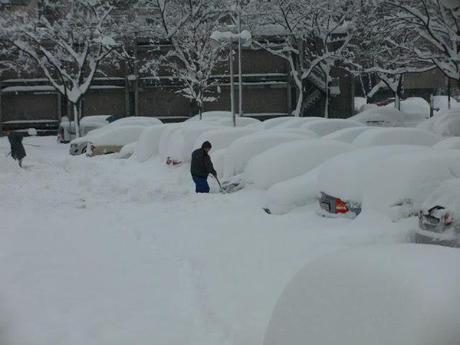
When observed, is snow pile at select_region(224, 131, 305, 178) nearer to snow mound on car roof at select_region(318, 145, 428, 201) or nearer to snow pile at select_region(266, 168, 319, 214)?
snow pile at select_region(266, 168, 319, 214)

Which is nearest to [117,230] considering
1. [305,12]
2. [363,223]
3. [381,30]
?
[363,223]

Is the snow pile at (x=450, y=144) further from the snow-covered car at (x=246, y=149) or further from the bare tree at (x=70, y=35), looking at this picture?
the bare tree at (x=70, y=35)

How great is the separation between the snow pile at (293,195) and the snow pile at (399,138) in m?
2.92

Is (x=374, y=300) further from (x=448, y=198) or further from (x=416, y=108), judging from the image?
(x=416, y=108)

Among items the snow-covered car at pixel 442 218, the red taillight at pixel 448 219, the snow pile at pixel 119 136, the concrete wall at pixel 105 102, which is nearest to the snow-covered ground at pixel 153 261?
the snow-covered car at pixel 442 218

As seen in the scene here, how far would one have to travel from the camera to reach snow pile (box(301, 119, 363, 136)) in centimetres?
1886

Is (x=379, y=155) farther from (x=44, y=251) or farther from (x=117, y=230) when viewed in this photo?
(x=44, y=251)

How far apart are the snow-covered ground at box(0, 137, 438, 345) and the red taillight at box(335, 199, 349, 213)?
230 millimetres

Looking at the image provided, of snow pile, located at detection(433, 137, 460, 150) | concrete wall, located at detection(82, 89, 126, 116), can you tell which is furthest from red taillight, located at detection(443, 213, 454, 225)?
concrete wall, located at detection(82, 89, 126, 116)

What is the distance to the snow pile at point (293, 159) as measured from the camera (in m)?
12.6

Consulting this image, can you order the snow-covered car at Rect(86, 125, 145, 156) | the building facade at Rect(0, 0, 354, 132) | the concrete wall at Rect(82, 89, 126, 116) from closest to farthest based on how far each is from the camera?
the snow-covered car at Rect(86, 125, 145, 156) < the building facade at Rect(0, 0, 354, 132) < the concrete wall at Rect(82, 89, 126, 116)

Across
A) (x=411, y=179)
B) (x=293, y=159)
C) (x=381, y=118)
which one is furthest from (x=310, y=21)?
(x=411, y=179)

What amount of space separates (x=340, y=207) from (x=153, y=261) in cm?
304

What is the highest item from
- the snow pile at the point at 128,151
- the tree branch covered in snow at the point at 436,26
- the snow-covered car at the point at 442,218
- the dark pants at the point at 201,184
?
the tree branch covered in snow at the point at 436,26
